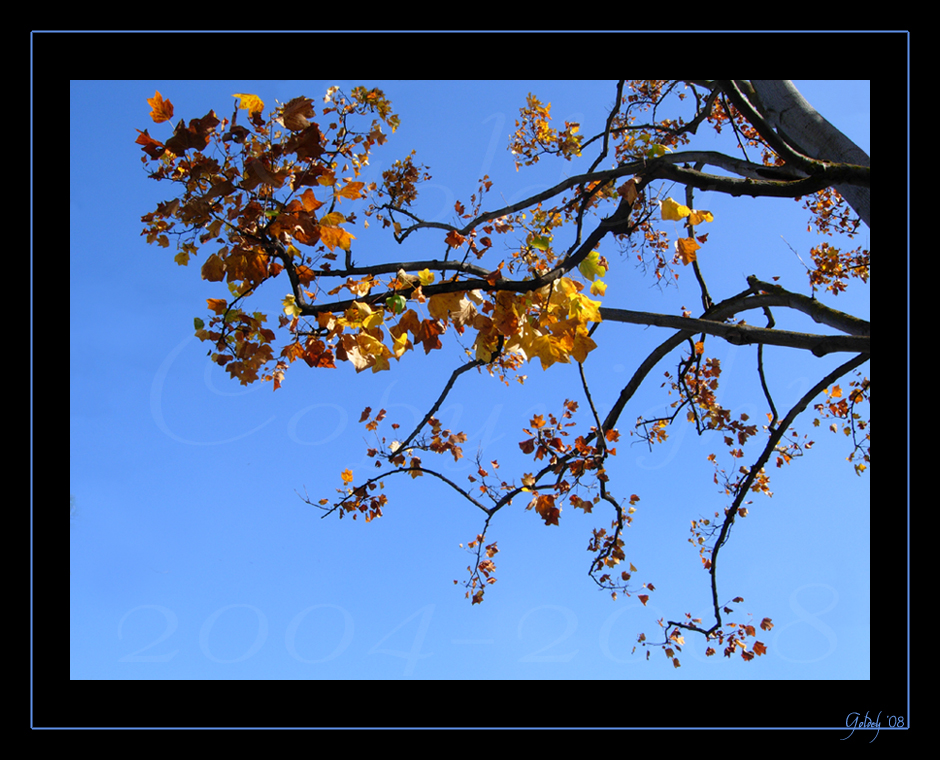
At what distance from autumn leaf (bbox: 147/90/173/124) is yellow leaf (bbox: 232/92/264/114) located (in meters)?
0.28

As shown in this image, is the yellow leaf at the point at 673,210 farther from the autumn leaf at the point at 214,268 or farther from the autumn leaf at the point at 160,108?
the autumn leaf at the point at 160,108

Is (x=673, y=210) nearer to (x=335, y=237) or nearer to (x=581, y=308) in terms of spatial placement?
(x=581, y=308)

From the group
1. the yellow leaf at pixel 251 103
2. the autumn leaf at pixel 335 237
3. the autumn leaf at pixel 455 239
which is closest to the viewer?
the yellow leaf at pixel 251 103

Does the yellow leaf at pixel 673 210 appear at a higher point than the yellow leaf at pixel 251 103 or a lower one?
lower

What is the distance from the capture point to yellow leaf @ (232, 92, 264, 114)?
5.58ft

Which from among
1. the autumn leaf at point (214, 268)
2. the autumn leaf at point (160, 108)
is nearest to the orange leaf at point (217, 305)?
the autumn leaf at point (214, 268)

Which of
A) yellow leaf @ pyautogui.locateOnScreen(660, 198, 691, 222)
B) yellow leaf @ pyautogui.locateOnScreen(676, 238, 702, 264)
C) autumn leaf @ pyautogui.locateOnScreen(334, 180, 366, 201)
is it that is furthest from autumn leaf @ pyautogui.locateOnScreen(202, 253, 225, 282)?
yellow leaf @ pyautogui.locateOnScreen(676, 238, 702, 264)
